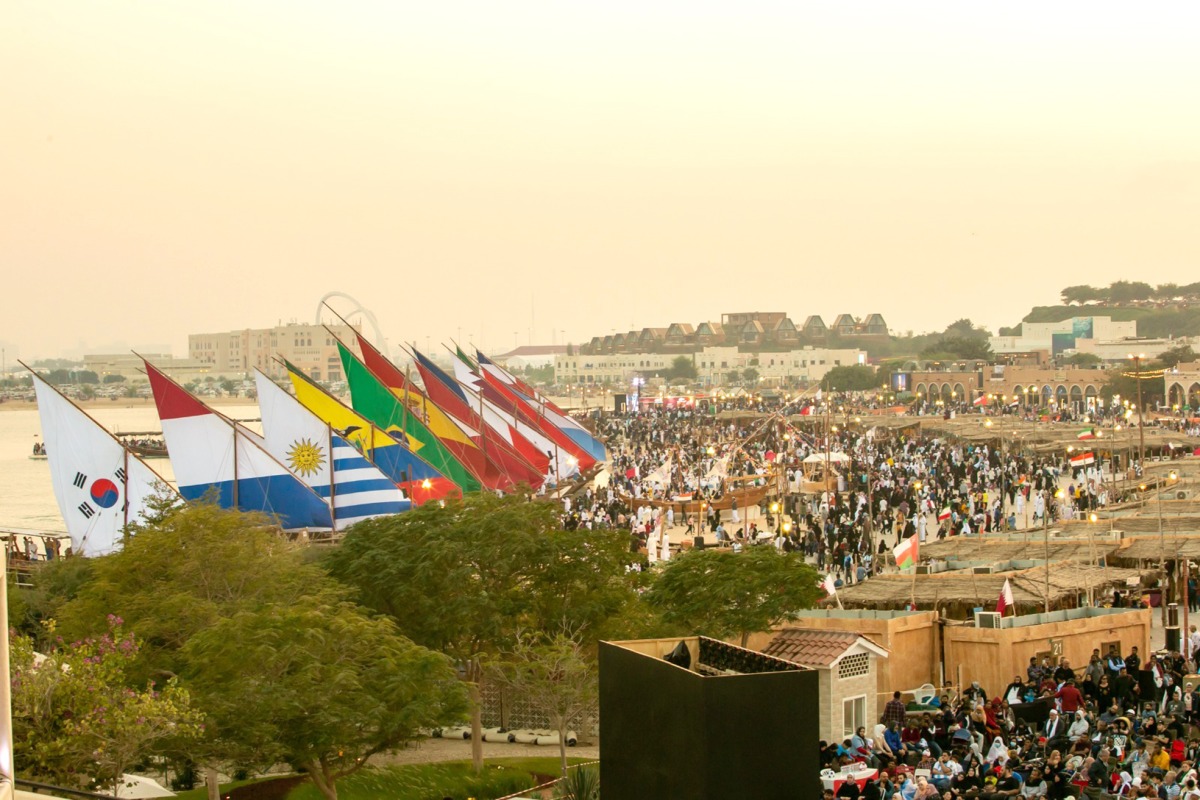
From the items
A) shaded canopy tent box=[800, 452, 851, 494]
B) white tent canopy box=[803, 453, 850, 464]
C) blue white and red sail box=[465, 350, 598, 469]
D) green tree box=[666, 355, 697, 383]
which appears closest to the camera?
shaded canopy tent box=[800, 452, 851, 494]

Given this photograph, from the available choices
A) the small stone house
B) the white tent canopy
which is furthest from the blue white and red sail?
the small stone house

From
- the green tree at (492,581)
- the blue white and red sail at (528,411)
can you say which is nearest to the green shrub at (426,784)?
the green tree at (492,581)

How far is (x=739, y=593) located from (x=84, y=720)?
7291 millimetres

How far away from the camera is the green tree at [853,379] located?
114 metres

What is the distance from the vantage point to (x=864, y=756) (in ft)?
35.3

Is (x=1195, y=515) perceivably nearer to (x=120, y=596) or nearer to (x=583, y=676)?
(x=583, y=676)

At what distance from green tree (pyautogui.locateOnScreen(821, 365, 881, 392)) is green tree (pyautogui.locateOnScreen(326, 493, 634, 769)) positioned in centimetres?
9853

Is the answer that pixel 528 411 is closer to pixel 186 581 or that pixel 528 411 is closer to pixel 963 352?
pixel 186 581

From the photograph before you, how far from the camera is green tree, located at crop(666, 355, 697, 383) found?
599ft

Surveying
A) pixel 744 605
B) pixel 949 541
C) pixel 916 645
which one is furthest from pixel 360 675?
pixel 949 541

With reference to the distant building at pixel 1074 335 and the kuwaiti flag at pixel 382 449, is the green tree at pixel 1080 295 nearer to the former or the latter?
the distant building at pixel 1074 335

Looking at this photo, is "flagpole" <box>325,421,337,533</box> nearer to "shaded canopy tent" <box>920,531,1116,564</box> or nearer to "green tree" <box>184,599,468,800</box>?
"shaded canopy tent" <box>920,531,1116,564</box>

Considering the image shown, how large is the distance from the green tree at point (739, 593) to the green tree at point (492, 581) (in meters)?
0.65

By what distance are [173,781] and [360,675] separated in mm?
3371
